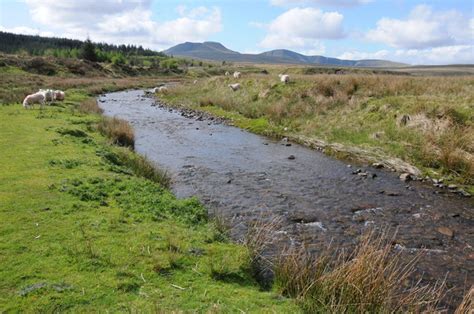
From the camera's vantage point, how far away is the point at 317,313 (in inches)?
258

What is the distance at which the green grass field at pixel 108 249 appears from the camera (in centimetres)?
638

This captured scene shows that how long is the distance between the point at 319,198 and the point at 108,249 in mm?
8788

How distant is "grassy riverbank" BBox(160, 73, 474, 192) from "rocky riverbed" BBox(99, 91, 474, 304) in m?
2.00

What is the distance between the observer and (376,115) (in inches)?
911

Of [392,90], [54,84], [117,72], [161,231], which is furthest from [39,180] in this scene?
[117,72]

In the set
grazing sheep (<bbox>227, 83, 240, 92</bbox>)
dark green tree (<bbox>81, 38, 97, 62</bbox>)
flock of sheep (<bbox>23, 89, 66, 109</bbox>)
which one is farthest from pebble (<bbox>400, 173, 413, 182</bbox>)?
dark green tree (<bbox>81, 38, 97, 62</bbox>)

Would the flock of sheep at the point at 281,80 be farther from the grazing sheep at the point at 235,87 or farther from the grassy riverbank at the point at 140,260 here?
the grassy riverbank at the point at 140,260

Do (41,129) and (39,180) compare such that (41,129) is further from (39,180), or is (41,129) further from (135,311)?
(135,311)

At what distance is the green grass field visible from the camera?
20.9 feet

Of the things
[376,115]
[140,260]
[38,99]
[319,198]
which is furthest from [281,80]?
[140,260]

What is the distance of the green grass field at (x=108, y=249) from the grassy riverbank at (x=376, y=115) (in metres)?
12.1

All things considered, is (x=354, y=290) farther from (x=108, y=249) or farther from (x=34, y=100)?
(x=34, y=100)

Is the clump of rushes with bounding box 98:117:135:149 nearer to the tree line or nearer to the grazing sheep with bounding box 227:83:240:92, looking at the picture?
the grazing sheep with bounding box 227:83:240:92

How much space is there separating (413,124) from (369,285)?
15.7 metres
